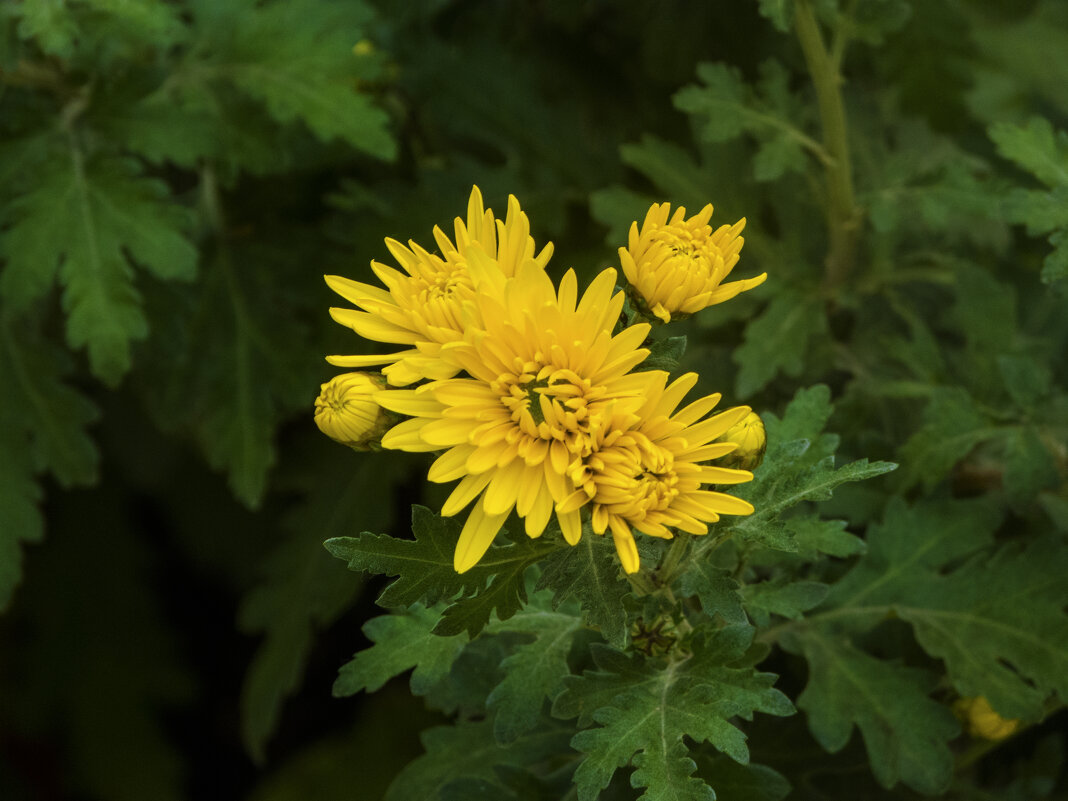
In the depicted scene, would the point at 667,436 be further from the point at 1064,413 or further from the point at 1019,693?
the point at 1064,413

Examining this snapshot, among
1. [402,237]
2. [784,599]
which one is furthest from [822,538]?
[402,237]

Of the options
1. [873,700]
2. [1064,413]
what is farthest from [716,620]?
[1064,413]

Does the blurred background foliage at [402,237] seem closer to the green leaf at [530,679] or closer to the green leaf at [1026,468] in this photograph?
the green leaf at [1026,468]

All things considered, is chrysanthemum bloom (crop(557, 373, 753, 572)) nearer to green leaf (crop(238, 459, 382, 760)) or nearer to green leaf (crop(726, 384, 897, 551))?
green leaf (crop(726, 384, 897, 551))

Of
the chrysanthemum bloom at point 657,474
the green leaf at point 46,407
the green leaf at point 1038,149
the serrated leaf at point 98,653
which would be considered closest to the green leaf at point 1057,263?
the green leaf at point 1038,149

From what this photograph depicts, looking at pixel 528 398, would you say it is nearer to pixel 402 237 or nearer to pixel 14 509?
pixel 402 237

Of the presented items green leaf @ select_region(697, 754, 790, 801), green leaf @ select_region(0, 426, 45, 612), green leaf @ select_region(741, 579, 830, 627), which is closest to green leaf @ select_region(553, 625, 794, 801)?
green leaf @ select_region(741, 579, 830, 627)
